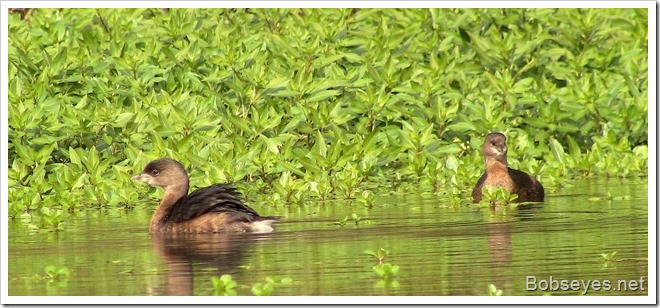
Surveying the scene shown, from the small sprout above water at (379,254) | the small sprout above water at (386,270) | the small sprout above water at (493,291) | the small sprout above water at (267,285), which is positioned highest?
the small sprout above water at (379,254)

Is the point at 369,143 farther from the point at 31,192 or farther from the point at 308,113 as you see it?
the point at 31,192

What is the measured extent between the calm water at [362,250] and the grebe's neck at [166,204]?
15 centimetres

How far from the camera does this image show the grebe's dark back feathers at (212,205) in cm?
1403

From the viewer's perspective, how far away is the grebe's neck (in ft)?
46.5

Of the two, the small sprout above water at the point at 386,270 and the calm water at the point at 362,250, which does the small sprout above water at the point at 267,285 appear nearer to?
the calm water at the point at 362,250

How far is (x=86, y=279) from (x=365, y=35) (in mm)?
9122

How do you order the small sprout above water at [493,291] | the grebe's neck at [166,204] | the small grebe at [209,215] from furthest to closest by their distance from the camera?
the grebe's neck at [166,204]
the small grebe at [209,215]
the small sprout above water at [493,291]

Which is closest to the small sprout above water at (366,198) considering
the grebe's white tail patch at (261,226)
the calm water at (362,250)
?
the calm water at (362,250)

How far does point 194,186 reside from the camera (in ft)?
53.5

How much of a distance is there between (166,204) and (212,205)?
0.77m

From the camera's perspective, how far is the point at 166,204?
1474cm

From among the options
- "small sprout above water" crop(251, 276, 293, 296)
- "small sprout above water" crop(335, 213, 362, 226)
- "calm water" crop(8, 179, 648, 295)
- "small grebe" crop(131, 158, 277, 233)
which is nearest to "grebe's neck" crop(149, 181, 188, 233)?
"small grebe" crop(131, 158, 277, 233)

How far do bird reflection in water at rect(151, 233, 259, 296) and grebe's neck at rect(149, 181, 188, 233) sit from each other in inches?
8.7

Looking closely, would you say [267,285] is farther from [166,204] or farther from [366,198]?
[366,198]
